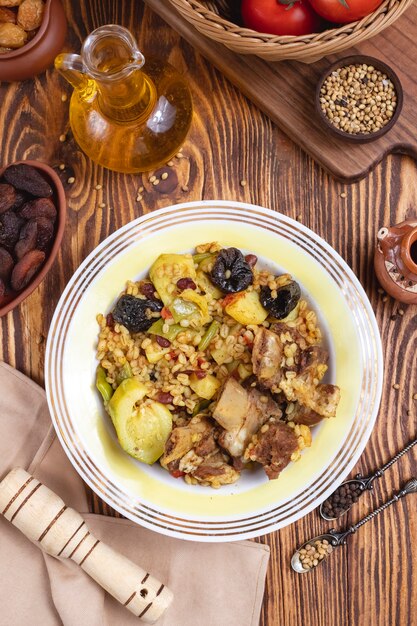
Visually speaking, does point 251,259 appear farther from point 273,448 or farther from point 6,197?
point 6,197

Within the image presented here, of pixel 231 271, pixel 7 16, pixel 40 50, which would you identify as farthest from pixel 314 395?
pixel 7 16

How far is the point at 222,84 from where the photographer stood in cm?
225

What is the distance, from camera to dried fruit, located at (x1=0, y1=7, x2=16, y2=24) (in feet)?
6.76

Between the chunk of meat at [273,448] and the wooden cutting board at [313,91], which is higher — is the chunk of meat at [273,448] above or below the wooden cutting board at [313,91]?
below

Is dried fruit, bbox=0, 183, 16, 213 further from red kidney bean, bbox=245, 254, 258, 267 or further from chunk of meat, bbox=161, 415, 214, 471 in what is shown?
chunk of meat, bbox=161, 415, 214, 471

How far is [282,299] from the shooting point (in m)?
1.95

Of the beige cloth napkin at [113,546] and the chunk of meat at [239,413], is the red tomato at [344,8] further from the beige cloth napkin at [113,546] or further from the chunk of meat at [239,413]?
the beige cloth napkin at [113,546]

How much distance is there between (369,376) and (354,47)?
1053 mm

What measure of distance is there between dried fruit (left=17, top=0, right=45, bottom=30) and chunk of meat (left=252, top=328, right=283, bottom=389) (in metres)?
1.17

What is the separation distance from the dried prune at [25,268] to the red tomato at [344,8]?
3.50 feet

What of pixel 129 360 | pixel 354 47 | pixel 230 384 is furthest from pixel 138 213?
pixel 354 47

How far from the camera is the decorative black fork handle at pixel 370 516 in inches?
84.0

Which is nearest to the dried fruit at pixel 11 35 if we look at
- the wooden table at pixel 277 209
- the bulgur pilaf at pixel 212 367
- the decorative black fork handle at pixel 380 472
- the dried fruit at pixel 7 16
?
the dried fruit at pixel 7 16

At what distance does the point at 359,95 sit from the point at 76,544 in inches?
62.8
